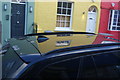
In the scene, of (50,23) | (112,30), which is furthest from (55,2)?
(112,30)

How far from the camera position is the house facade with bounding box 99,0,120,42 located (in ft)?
35.6

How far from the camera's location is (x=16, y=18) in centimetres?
910

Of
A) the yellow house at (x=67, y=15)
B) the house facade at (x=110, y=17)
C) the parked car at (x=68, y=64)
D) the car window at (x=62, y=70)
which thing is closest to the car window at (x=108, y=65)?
Result: the parked car at (x=68, y=64)

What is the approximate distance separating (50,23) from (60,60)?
814 cm

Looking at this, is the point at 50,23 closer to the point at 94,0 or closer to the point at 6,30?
the point at 6,30

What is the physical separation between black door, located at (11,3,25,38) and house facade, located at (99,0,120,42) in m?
4.96

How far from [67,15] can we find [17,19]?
2.95 meters

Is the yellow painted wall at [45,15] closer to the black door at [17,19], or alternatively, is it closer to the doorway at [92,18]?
the black door at [17,19]

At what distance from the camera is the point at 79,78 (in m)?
1.73

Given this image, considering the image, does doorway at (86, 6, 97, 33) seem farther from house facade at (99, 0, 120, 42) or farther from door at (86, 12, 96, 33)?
house facade at (99, 0, 120, 42)

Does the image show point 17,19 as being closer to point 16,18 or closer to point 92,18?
point 16,18

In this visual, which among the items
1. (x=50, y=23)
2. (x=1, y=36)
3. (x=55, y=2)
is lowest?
(x=1, y=36)

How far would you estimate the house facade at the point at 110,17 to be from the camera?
10.9m

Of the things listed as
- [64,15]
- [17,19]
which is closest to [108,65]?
[17,19]
